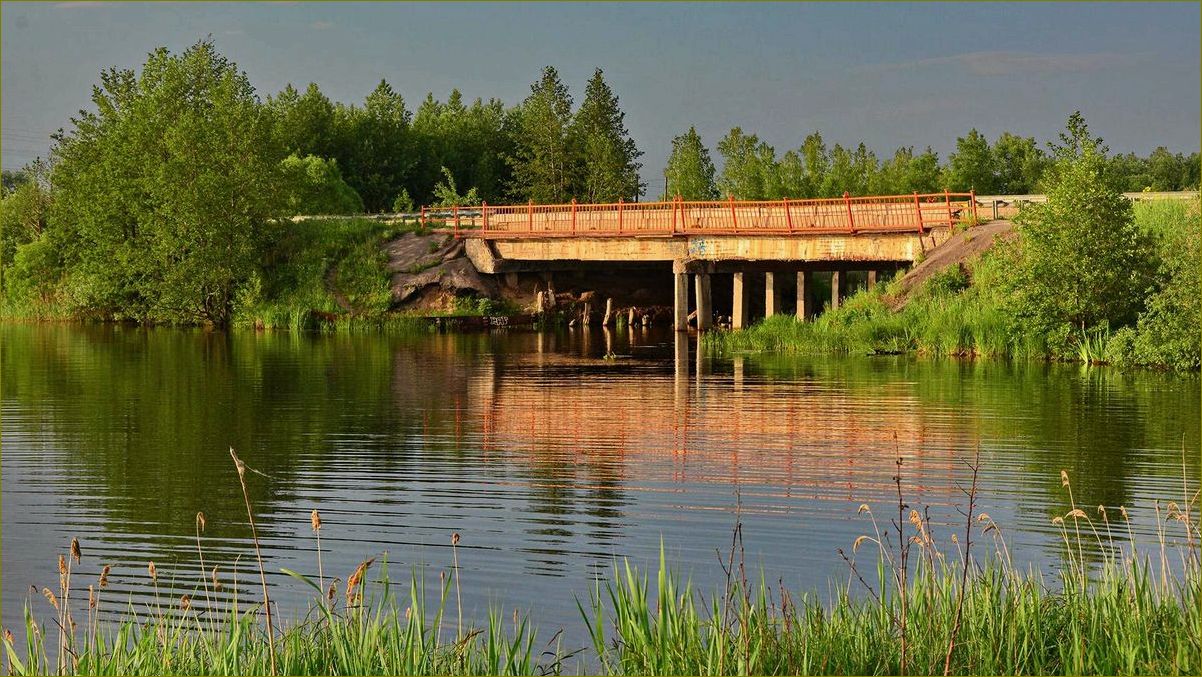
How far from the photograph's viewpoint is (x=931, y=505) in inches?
668

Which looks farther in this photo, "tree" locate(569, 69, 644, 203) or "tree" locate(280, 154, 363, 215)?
"tree" locate(569, 69, 644, 203)

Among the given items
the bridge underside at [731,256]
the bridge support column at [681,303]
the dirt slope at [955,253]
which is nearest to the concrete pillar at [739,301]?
the bridge underside at [731,256]

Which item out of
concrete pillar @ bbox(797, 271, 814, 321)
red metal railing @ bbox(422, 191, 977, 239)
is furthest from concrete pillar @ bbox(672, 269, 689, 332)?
concrete pillar @ bbox(797, 271, 814, 321)

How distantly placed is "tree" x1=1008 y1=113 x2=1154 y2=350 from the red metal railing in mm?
7001

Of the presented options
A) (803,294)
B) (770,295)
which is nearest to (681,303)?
(770,295)

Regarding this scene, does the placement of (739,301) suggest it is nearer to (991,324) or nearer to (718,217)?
(718,217)

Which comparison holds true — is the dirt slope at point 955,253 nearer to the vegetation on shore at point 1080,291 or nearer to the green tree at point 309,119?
the vegetation on shore at point 1080,291

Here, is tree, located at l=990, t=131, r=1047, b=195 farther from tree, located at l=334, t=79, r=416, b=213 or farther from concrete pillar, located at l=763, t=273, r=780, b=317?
tree, located at l=334, t=79, r=416, b=213

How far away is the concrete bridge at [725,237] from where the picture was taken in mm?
47438

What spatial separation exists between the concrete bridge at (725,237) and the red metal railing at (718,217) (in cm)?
4

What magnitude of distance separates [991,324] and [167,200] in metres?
37.0

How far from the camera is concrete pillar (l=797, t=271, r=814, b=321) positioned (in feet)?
164

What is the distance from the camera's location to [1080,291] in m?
36.7

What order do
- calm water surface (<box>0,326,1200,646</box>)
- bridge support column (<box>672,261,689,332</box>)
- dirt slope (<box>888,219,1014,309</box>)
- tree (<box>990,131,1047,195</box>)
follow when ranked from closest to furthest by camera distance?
calm water surface (<box>0,326,1200,646</box>) → dirt slope (<box>888,219,1014,309</box>) → bridge support column (<box>672,261,689,332</box>) → tree (<box>990,131,1047,195</box>)
